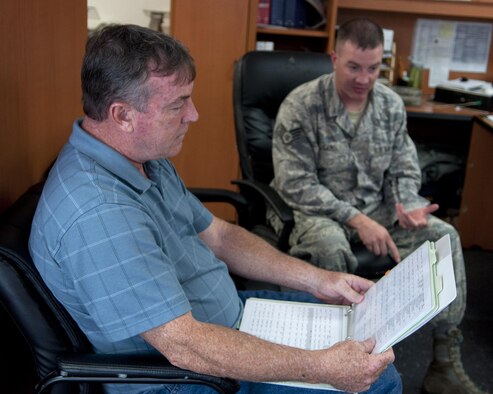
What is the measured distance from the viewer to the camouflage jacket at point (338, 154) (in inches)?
82.6

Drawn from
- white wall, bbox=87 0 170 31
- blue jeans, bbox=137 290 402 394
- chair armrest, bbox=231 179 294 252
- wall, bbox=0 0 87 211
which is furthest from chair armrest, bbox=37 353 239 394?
white wall, bbox=87 0 170 31

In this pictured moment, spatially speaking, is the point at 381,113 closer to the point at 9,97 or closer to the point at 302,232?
the point at 302,232

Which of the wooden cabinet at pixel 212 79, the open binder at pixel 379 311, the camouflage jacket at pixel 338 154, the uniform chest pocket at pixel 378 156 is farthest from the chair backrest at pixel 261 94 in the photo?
the open binder at pixel 379 311

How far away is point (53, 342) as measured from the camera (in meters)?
1.15

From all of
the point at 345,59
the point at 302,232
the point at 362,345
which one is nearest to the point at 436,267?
the point at 362,345

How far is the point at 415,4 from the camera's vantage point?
3.15m

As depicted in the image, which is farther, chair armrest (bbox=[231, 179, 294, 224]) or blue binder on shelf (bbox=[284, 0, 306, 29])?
blue binder on shelf (bbox=[284, 0, 306, 29])

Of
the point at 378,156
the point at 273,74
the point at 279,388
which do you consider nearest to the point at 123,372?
the point at 279,388

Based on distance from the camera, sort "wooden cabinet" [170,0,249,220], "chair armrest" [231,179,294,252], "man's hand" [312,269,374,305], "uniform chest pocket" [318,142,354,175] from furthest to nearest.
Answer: "wooden cabinet" [170,0,249,220] < "uniform chest pocket" [318,142,354,175] < "chair armrest" [231,179,294,252] < "man's hand" [312,269,374,305]

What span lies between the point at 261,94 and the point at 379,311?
1229mm

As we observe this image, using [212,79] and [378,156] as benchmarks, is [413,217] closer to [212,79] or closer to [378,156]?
[378,156]

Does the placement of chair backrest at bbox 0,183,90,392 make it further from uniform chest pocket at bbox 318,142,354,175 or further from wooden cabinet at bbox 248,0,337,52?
wooden cabinet at bbox 248,0,337,52

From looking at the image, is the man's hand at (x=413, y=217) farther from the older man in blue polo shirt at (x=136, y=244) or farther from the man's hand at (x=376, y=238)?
the older man in blue polo shirt at (x=136, y=244)

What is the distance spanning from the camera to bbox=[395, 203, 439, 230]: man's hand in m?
2.03
